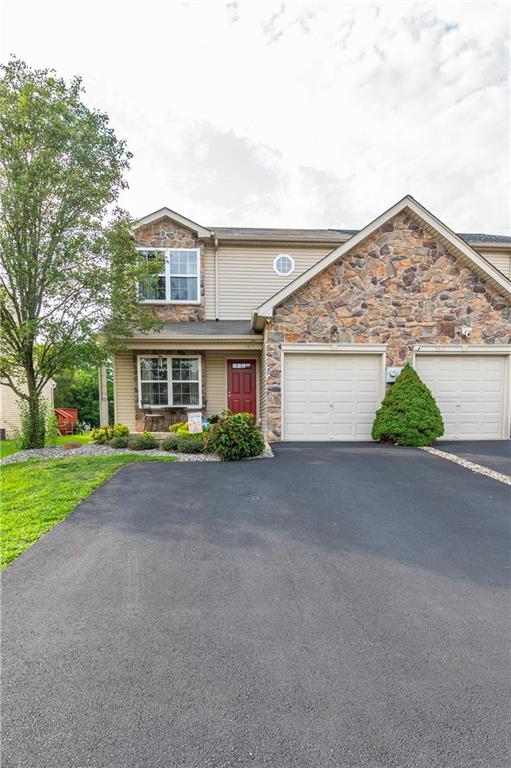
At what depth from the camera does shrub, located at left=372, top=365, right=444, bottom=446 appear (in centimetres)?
853

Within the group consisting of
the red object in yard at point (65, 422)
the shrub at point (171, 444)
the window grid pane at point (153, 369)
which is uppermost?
the window grid pane at point (153, 369)

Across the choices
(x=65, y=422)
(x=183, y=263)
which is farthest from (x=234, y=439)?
(x=65, y=422)

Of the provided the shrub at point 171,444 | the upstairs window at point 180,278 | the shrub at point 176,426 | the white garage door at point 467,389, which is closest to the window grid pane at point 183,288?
the upstairs window at point 180,278

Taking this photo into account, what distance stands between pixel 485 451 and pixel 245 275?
28.9ft

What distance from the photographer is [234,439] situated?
7418mm

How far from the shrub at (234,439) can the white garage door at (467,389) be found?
17.0ft

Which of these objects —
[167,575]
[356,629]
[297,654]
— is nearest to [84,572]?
[167,575]

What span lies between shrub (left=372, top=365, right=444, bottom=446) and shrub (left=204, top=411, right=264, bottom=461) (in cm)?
349

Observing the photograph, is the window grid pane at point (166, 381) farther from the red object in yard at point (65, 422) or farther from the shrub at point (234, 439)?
the red object in yard at point (65, 422)

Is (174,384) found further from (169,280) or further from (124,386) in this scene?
(169,280)

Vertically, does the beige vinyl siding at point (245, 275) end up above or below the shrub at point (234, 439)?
above

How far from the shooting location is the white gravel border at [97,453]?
7684 millimetres

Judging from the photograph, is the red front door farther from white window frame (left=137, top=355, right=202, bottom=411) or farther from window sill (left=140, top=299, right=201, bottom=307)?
window sill (left=140, top=299, right=201, bottom=307)

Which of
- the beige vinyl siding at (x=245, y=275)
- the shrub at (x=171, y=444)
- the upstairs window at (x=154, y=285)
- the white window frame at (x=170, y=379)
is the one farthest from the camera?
the beige vinyl siding at (x=245, y=275)
